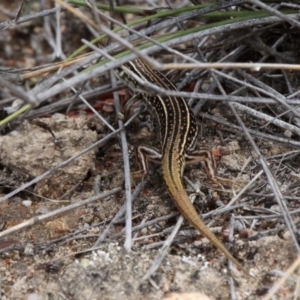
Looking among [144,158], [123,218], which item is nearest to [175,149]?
[144,158]

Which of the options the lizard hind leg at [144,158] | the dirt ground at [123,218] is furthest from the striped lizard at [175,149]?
the dirt ground at [123,218]

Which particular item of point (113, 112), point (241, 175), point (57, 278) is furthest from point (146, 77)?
point (57, 278)

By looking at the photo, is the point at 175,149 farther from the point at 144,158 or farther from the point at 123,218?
the point at 123,218

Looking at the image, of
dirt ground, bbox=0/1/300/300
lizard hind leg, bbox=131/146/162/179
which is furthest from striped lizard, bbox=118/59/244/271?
dirt ground, bbox=0/1/300/300

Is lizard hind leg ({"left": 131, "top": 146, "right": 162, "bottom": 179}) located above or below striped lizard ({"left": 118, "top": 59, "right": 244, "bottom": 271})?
below

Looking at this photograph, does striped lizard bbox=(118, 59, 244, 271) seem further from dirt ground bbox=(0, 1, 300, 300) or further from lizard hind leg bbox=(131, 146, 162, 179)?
dirt ground bbox=(0, 1, 300, 300)

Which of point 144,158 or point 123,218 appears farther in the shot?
point 144,158

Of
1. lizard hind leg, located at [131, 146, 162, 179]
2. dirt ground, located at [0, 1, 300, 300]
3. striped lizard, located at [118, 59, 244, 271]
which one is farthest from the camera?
lizard hind leg, located at [131, 146, 162, 179]

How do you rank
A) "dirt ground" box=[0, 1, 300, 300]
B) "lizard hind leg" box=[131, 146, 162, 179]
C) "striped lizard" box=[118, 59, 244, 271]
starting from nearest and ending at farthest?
1. "dirt ground" box=[0, 1, 300, 300]
2. "striped lizard" box=[118, 59, 244, 271]
3. "lizard hind leg" box=[131, 146, 162, 179]
